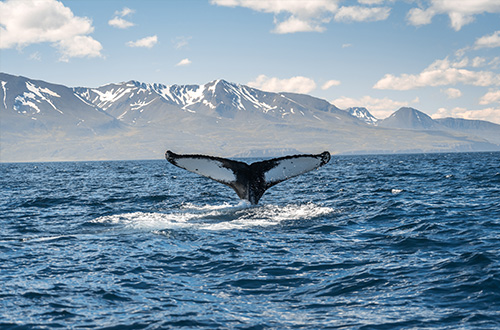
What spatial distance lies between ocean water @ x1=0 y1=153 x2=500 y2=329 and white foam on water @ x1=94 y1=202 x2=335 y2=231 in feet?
0.17

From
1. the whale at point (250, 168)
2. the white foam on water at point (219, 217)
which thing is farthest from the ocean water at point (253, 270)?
the whale at point (250, 168)

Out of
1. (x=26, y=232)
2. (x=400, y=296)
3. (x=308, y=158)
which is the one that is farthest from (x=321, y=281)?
(x=26, y=232)

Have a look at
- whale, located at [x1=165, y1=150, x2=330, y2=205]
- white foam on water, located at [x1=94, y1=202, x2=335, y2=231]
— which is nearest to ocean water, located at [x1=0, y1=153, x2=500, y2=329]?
white foam on water, located at [x1=94, y1=202, x2=335, y2=231]

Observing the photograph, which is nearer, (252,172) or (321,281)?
(321,281)

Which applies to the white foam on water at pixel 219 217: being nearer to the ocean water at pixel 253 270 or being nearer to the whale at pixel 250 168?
the ocean water at pixel 253 270

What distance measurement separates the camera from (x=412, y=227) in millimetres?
12570

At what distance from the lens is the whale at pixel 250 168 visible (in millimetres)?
12125

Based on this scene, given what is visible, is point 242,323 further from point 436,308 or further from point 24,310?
point 24,310

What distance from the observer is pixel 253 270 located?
28.1ft

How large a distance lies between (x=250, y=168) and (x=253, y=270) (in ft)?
16.7

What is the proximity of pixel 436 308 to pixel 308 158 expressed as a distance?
6.26 metres

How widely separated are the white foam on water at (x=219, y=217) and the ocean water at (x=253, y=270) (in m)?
0.05

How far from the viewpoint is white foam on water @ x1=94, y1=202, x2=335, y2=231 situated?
12995 millimetres

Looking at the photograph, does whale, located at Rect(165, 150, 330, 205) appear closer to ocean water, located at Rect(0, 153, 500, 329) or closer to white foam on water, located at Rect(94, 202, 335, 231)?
white foam on water, located at Rect(94, 202, 335, 231)
